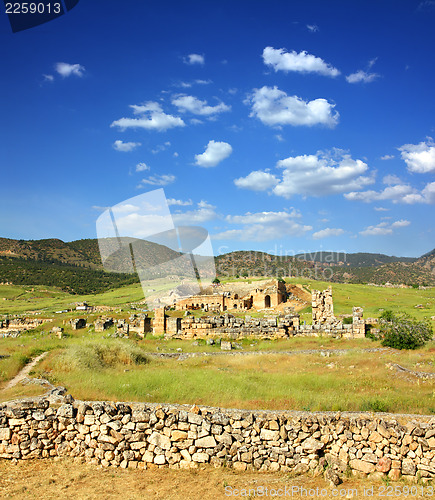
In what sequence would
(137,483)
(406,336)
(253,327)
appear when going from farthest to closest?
1. (253,327)
2. (406,336)
3. (137,483)

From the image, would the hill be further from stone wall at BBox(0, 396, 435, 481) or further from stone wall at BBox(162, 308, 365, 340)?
stone wall at BBox(0, 396, 435, 481)

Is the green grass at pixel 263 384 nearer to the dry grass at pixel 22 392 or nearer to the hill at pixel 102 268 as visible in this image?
the dry grass at pixel 22 392

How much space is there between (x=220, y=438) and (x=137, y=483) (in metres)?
1.54

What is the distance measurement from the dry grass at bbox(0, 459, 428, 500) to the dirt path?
3611mm

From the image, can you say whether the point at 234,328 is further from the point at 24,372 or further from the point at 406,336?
the point at 24,372

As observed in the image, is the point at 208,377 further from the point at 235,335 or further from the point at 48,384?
the point at 235,335

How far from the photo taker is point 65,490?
19.1 ft

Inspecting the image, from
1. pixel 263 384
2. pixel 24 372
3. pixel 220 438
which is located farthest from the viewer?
pixel 24 372

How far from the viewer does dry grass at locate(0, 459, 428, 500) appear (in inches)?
225

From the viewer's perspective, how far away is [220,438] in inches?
260

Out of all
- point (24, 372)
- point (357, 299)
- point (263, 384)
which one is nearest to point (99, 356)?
point (24, 372)

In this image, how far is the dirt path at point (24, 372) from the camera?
9.84 metres

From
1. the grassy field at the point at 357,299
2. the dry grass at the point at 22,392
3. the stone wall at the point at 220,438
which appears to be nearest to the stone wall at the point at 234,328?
the grassy field at the point at 357,299

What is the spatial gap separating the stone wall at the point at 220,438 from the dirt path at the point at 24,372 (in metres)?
3.10
